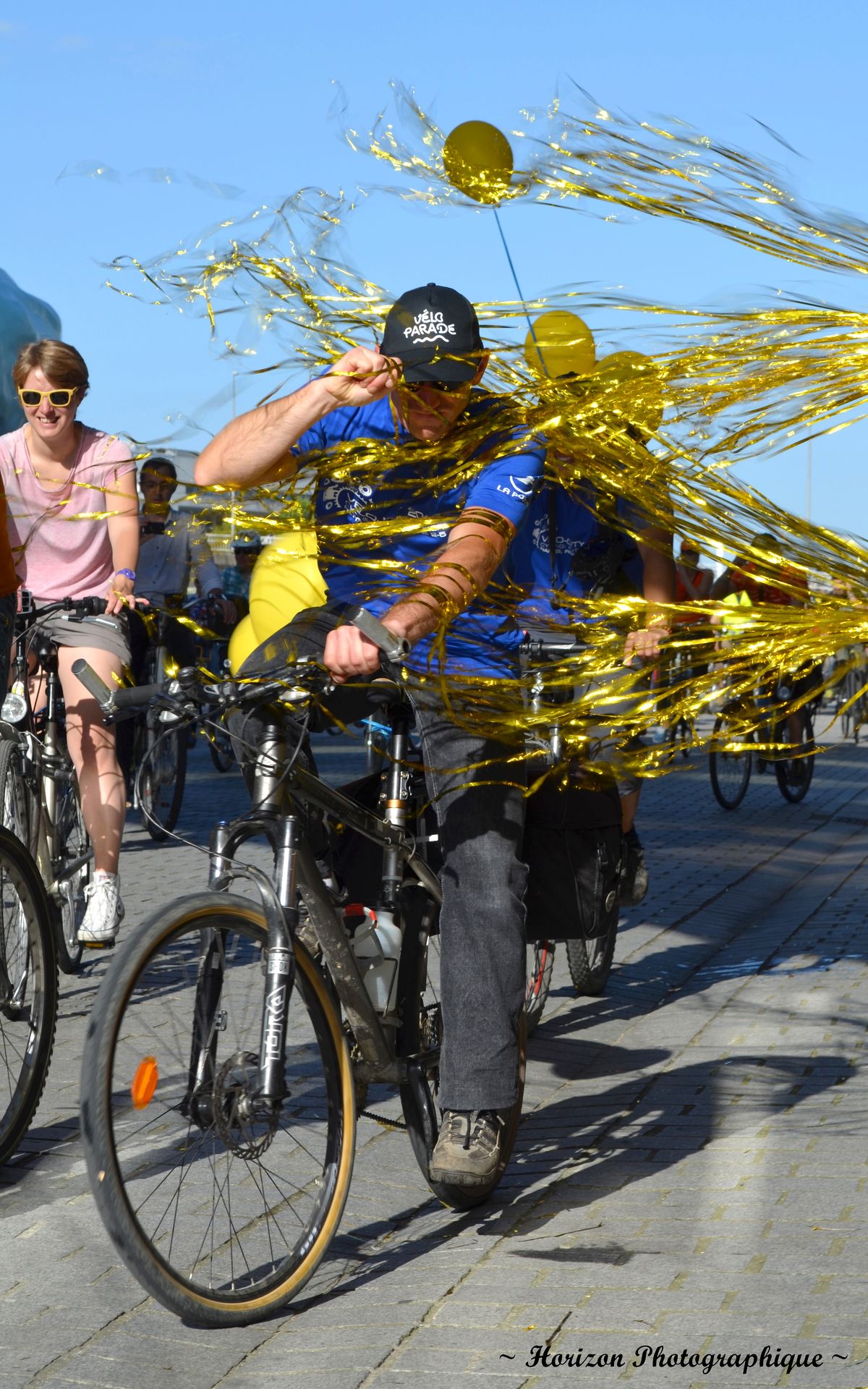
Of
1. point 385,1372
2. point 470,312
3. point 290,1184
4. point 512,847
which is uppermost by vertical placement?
point 470,312

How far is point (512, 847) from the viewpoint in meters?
3.53

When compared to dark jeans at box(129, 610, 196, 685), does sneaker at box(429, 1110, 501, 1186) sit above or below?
below

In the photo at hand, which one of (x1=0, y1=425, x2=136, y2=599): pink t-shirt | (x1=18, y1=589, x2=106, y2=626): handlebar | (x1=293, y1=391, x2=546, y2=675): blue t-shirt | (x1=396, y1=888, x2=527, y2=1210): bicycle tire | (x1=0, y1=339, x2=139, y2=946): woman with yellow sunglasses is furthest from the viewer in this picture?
(x1=18, y1=589, x2=106, y2=626): handlebar

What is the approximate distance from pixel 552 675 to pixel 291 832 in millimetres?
598

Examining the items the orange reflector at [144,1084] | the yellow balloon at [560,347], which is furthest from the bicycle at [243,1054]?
the yellow balloon at [560,347]

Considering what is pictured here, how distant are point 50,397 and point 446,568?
2.45 m

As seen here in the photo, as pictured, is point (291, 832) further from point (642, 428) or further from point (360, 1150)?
point (360, 1150)

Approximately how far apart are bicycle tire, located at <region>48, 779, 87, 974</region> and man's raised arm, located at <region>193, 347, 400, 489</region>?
9.19 ft

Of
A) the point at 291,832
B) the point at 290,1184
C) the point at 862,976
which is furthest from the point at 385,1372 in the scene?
the point at 862,976

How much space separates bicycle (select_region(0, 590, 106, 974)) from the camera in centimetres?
544

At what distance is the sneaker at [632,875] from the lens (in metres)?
5.55

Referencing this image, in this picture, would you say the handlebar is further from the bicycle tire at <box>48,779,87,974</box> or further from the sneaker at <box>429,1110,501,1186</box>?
the sneaker at <box>429,1110,501,1186</box>

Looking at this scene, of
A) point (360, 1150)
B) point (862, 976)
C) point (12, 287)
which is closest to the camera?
point (360, 1150)

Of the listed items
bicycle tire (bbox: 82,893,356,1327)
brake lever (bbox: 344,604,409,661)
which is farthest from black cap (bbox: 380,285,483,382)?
bicycle tire (bbox: 82,893,356,1327)
